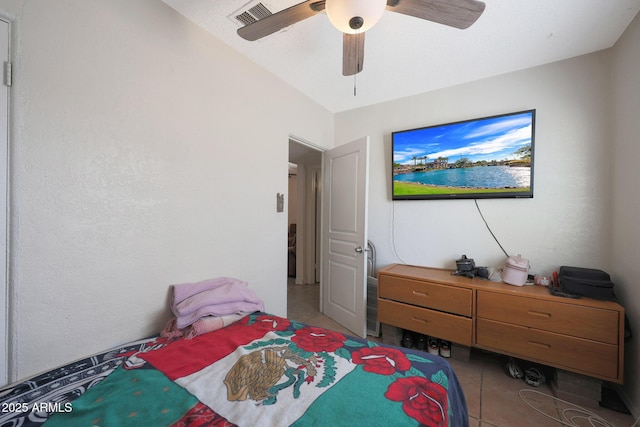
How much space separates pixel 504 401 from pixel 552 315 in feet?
2.19

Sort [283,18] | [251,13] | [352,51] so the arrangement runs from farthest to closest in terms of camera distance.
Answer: [251,13] → [352,51] → [283,18]

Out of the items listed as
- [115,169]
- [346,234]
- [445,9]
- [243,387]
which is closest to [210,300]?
[243,387]

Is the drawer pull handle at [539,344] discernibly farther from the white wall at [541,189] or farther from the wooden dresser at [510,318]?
the white wall at [541,189]

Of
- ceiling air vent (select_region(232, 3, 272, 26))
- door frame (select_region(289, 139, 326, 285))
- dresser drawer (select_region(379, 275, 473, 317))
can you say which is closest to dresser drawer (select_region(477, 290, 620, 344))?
dresser drawer (select_region(379, 275, 473, 317))

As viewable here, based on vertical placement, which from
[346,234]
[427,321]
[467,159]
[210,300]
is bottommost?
[427,321]

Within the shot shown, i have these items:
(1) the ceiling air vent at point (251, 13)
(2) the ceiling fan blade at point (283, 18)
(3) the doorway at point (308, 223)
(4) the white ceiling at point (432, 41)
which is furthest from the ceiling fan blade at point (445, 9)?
(3) the doorway at point (308, 223)

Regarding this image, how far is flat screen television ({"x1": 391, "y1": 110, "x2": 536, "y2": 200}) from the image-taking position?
78.2 inches

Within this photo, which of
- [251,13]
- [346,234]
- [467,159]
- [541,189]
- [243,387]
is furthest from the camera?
[346,234]

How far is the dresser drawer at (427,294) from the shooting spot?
1849 mm

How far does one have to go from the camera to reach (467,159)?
2191mm

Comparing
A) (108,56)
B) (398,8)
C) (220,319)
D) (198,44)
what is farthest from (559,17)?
(220,319)

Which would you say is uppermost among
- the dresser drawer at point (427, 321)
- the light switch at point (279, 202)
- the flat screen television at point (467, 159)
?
the flat screen television at point (467, 159)

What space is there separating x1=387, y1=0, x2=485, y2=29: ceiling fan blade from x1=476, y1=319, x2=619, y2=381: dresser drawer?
1928 mm

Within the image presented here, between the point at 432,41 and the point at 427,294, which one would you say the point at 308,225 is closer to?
the point at 427,294
